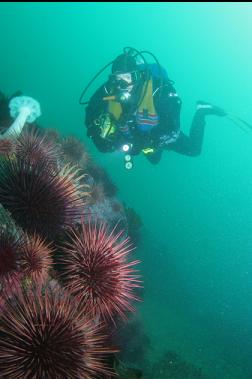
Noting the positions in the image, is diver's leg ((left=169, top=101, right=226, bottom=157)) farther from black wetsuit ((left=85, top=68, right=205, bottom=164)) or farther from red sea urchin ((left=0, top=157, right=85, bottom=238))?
red sea urchin ((left=0, top=157, right=85, bottom=238))

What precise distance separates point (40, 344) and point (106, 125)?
6900 mm

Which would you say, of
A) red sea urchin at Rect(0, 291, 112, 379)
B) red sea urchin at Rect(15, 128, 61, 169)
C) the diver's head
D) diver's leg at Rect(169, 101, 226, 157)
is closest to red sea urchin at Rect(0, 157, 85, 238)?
red sea urchin at Rect(0, 291, 112, 379)

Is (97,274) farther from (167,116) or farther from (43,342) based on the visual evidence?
(167,116)

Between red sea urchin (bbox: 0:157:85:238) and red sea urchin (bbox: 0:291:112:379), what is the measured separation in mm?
996

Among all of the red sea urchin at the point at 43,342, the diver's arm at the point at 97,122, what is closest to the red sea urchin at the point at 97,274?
the red sea urchin at the point at 43,342

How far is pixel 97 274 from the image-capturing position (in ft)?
11.6

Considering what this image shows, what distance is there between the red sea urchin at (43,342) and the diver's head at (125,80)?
22.8ft

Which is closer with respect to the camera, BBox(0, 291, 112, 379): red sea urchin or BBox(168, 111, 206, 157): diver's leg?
BBox(0, 291, 112, 379): red sea urchin

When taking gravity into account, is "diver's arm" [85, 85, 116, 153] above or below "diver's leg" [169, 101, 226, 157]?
below

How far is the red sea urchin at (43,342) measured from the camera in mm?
2566

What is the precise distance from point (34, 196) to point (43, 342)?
1.53m

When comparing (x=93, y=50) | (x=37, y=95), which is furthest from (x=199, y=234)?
(x=93, y=50)

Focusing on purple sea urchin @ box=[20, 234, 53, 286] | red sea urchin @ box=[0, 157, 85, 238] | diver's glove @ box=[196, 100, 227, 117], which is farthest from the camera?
diver's glove @ box=[196, 100, 227, 117]

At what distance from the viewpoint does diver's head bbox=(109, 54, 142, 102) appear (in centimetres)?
893
